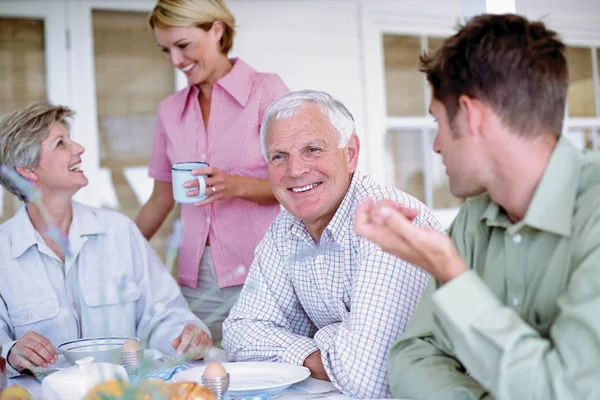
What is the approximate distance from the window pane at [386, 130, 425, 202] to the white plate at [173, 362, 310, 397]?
3.38 m

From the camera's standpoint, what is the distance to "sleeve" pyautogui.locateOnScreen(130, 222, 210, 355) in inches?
85.7

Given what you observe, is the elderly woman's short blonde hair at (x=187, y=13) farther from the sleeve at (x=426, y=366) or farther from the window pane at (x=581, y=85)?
the window pane at (x=581, y=85)

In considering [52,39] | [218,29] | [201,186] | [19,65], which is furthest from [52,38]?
[201,186]

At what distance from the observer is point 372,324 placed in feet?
4.93

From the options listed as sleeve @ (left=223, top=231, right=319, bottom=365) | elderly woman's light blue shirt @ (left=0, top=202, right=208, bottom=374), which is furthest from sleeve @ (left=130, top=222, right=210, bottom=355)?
sleeve @ (left=223, top=231, right=319, bottom=365)

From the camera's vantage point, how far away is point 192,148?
2.66 meters

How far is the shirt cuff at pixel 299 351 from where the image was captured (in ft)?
5.42

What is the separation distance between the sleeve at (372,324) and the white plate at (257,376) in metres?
0.09

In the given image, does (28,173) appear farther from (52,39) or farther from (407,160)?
(407,160)

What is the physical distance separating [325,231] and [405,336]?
Result: 19.8 inches

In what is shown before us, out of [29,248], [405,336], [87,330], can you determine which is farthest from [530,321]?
[29,248]

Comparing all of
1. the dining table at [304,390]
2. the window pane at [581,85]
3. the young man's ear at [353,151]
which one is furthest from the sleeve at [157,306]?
the window pane at [581,85]

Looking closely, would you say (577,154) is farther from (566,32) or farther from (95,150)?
Result: (566,32)

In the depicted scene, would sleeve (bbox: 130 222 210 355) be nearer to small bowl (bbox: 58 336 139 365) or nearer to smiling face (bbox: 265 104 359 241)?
small bowl (bbox: 58 336 139 365)
